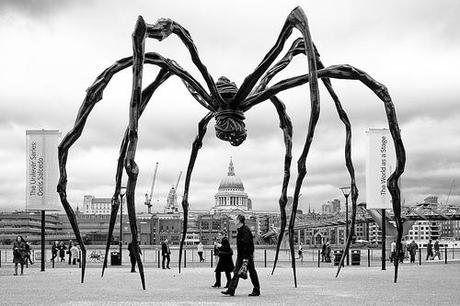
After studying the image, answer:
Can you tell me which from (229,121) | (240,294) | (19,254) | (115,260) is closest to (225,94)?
(229,121)


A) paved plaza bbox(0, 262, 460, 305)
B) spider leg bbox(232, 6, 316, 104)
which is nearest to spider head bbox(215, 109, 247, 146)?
spider leg bbox(232, 6, 316, 104)

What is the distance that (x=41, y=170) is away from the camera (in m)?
24.0

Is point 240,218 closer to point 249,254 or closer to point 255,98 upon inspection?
point 249,254

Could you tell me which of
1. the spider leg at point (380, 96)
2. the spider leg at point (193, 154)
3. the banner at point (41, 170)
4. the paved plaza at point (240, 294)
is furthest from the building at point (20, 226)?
the spider leg at point (380, 96)

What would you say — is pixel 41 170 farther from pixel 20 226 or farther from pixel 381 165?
pixel 20 226

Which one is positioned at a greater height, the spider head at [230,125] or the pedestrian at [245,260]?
the spider head at [230,125]

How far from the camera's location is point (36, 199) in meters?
23.9

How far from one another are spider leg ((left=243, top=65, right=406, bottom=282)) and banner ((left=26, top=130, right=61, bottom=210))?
1277 cm

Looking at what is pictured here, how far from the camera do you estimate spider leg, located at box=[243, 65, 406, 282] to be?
1242cm

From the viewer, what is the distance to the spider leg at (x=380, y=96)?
12422mm

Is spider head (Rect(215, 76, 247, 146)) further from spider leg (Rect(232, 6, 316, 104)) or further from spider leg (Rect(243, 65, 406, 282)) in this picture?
spider leg (Rect(243, 65, 406, 282))

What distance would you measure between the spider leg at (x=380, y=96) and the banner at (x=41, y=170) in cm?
1277

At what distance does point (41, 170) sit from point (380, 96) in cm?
1443

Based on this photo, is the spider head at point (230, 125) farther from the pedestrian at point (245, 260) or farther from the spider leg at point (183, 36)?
the pedestrian at point (245, 260)
